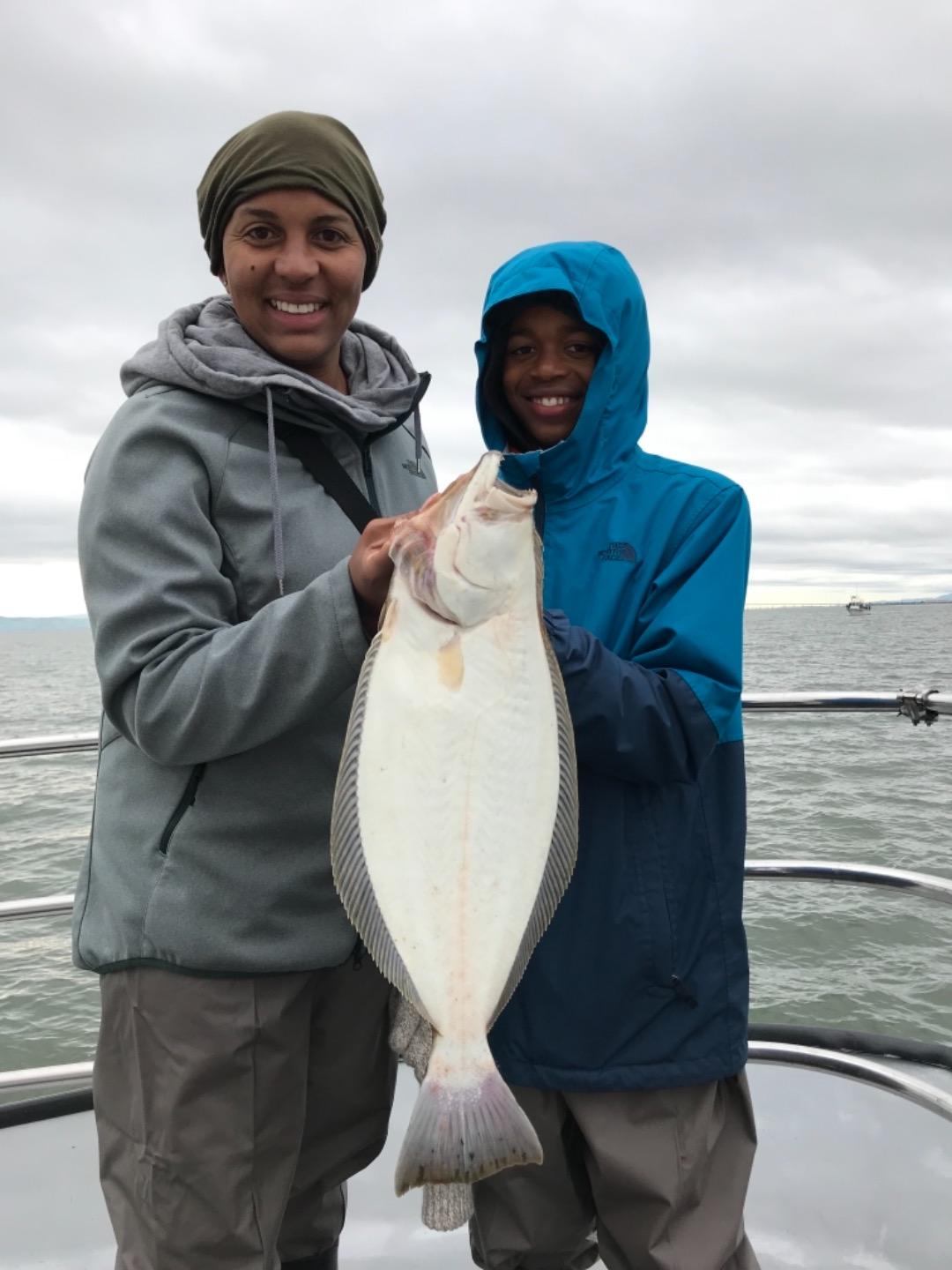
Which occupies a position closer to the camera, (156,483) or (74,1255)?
(156,483)

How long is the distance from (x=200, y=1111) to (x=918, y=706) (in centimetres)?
201

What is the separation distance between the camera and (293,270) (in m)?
1.89

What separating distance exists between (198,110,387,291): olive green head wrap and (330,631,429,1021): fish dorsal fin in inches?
41.1

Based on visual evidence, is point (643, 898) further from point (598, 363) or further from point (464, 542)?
point (598, 363)

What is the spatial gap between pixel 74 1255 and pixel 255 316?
2478 millimetres

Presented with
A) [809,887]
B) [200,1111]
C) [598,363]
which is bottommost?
[809,887]

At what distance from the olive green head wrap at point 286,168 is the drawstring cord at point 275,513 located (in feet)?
1.39

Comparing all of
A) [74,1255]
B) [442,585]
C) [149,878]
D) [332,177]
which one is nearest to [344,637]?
[442,585]

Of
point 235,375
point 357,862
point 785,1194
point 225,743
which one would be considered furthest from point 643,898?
point 785,1194

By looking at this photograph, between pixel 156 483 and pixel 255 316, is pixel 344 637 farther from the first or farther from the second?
pixel 255 316

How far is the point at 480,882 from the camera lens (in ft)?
4.76

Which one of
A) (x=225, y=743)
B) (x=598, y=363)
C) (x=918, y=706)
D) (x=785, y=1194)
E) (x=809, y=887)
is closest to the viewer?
(x=225, y=743)

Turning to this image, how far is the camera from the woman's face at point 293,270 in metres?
1.91

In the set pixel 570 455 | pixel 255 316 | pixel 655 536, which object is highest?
pixel 255 316
